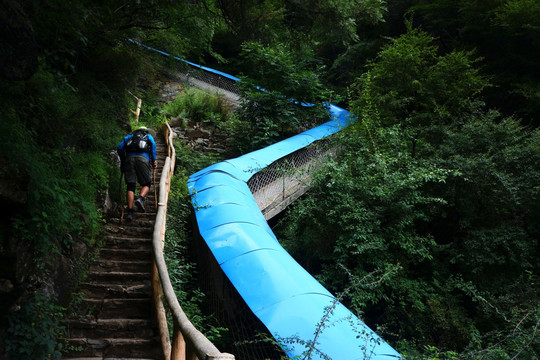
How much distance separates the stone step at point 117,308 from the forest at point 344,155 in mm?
236

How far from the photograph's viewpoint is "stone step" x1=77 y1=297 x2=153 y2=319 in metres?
3.92

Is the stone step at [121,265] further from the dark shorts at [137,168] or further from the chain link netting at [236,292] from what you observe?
the dark shorts at [137,168]

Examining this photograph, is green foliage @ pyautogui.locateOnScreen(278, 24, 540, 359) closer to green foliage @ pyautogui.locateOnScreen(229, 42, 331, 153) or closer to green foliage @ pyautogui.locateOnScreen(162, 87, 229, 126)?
green foliage @ pyautogui.locateOnScreen(229, 42, 331, 153)

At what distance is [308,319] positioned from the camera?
3.84 meters

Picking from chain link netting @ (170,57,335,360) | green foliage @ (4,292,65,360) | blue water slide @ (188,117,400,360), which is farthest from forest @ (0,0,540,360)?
chain link netting @ (170,57,335,360)

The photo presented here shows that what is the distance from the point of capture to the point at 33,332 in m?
2.95

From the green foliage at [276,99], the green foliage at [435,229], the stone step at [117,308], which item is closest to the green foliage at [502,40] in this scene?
the green foliage at [435,229]

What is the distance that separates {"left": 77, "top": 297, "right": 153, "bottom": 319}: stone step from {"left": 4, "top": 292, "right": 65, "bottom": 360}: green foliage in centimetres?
66

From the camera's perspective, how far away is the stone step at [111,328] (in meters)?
3.65

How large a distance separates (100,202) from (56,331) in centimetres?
261

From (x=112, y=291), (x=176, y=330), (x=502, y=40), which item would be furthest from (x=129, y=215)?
(x=502, y=40)

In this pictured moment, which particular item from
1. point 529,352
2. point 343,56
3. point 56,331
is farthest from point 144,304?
point 343,56

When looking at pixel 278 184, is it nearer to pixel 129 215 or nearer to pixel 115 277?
pixel 129 215

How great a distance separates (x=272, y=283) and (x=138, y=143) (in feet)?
10.8
